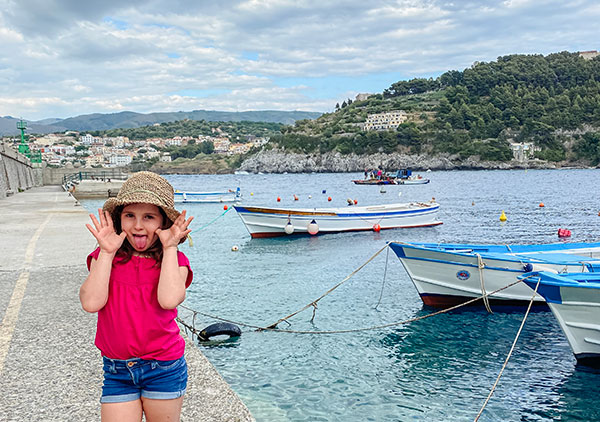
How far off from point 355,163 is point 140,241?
15694 cm

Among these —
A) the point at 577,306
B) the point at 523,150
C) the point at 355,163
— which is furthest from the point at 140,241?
the point at 355,163

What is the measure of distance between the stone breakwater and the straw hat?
143m

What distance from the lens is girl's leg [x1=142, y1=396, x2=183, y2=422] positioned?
2664 millimetres

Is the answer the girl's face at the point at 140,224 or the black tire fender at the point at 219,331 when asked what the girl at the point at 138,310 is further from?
the black tire fender at the point at 219,331

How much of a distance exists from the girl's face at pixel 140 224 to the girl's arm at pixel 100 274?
0.10 metres

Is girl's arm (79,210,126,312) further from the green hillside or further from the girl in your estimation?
the green hillside

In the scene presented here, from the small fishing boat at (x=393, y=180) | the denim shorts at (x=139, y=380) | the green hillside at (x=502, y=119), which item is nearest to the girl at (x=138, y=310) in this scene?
the denim shorts at (x=139, y=380)

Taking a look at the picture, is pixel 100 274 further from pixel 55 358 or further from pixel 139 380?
pixel 55 358

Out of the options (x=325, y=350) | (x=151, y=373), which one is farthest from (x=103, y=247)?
(x=325, y=350)

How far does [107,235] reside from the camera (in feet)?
8.77

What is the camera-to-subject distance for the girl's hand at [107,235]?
2.62 m

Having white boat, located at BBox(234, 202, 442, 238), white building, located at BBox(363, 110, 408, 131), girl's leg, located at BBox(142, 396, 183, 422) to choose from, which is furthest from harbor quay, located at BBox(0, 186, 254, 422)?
white building, located at BBox(363, 110, 408, 131)

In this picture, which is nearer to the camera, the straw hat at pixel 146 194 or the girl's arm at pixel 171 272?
the girl's arm at pixel 171 272

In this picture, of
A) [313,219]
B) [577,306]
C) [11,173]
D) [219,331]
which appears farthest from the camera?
[11,173]
